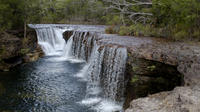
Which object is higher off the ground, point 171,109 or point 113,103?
point 171,109

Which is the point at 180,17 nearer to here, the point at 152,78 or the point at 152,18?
the point at 152,18

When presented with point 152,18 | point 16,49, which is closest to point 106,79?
point 152,18

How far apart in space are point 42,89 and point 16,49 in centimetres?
542

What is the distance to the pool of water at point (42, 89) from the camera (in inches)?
285

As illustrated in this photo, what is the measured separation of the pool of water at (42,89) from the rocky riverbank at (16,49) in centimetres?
91

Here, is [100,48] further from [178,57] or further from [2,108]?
[2,108]

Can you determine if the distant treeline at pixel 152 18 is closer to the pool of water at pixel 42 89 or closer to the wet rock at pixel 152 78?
the pool of water at pixel 42 89

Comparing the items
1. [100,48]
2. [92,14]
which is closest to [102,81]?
[100,48]

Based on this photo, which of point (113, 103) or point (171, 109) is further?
point (113, 103)

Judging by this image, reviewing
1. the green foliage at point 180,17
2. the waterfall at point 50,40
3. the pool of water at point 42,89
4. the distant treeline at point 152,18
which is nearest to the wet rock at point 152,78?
the pool of water at point 42,89

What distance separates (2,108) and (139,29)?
32.0 feet

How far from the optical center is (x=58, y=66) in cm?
1252

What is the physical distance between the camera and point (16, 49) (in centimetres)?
1274

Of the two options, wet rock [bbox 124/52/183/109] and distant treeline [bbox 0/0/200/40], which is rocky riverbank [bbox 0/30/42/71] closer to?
distant treeline [bbox 0/0/200/40]
